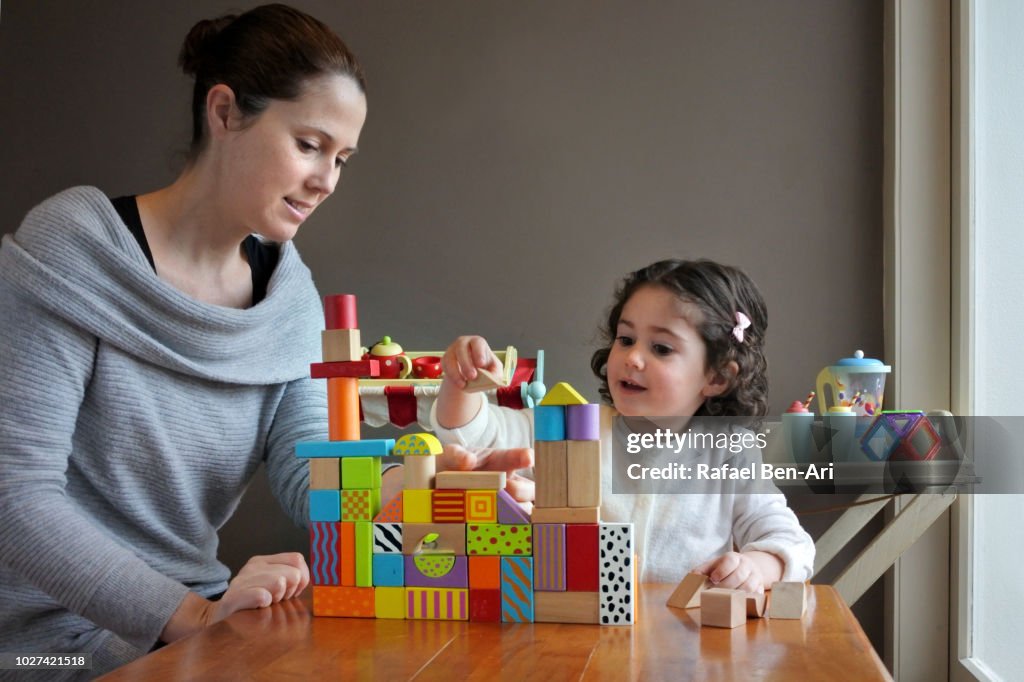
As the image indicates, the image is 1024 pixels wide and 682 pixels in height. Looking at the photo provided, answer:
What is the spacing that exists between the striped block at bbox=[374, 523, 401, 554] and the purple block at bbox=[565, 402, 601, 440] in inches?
7.5

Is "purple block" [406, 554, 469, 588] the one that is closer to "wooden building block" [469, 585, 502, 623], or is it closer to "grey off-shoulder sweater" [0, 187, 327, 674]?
"wooden building block" [469, 585, 502, 623]

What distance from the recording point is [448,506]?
0.92 m

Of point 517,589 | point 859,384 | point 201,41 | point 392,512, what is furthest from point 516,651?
point 859,384

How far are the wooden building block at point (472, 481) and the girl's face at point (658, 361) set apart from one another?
28.1 inches

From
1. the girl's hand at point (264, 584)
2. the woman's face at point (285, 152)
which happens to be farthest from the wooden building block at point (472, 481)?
the woman's face at point (285, 152)

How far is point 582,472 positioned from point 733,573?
0.22m

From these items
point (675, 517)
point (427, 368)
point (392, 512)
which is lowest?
point (675, 517)

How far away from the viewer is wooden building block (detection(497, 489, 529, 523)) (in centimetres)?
90

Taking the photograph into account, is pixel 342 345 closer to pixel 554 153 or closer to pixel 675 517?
pixel 675 517

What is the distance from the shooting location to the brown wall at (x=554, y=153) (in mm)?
2145

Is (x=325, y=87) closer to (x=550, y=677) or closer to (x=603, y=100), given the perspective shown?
(x=550, y=677)

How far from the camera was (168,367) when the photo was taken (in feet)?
4.07

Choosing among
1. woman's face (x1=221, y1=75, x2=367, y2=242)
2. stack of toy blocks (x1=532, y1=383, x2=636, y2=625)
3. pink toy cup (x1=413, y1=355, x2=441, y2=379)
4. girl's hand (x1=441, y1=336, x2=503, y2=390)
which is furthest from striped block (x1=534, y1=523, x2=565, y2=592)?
pink toy cup (x1=413, y1=355, x2=441, y2=379)

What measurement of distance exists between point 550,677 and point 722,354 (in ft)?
3.52
